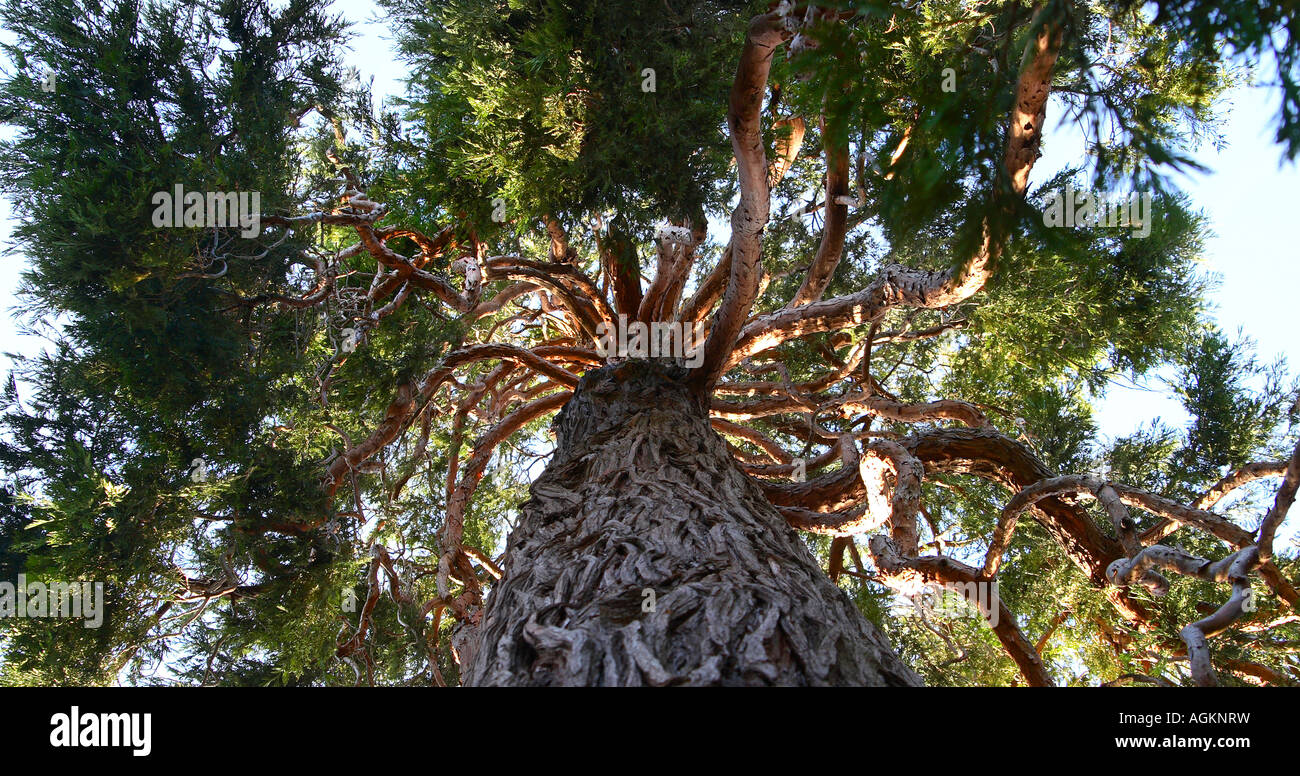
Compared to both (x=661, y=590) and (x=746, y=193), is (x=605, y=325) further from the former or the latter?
(x=661, y=590)

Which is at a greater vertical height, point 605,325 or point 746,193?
point 746,193

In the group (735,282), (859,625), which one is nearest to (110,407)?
(735,282)

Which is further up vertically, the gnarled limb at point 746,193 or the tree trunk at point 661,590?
the gnarled limb at point 746,193

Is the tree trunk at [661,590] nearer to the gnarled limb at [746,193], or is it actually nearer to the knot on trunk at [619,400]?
the knot on trunk at [619,400]

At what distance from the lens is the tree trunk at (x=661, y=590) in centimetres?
207

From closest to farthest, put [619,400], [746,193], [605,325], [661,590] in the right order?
[661,590]
[746,193]
[619,400]
[605,325]

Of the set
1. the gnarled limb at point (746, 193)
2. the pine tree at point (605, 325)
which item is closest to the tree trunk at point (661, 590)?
the pine tree at point (605, 325)

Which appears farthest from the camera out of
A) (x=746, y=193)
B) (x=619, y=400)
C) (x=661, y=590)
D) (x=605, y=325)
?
(x=605, y=325)

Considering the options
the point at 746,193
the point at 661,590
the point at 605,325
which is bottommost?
the point at 661,590

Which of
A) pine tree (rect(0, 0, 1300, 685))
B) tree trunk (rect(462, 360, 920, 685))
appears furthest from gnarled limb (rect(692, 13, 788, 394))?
tree trunk (rect(462, 360, 920, 685))

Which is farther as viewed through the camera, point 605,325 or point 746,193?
point 605,325

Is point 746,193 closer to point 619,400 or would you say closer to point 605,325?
point 619,400

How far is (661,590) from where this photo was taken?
2482 millimetres

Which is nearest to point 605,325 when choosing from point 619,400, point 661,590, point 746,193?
point 619,400
